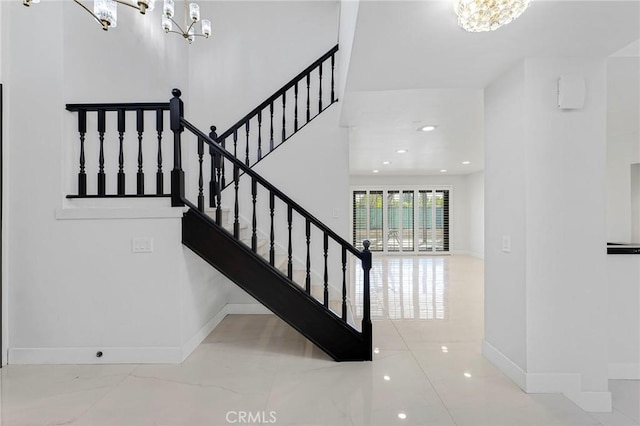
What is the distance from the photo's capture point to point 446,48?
211 centimetres

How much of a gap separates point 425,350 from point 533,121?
2.09 meters

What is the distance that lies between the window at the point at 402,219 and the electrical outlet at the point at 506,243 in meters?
7.60

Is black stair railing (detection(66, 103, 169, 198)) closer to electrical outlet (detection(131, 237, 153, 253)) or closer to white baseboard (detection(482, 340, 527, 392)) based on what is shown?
electrical outlet (detection(131, 237, 153, 253))

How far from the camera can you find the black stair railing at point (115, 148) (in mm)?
2785

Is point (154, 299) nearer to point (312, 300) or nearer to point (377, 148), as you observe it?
point (312, 300)

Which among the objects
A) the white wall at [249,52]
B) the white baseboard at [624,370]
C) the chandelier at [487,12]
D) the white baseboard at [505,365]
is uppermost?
the white wall at [249,52]

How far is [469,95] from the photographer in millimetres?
2986

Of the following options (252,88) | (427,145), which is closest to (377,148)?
(427,145)

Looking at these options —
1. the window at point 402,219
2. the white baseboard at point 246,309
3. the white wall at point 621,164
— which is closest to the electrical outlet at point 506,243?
the white wall at point 621,164

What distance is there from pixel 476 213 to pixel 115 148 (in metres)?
8.97

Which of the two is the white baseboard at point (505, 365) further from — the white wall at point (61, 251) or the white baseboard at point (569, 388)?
the white wall at point (61, 251)

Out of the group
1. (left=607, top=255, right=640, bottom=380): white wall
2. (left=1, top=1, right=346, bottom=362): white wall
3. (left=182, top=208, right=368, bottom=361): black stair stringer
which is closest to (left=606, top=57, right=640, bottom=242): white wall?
(left=607, top=255, right=640, bottom=380): white wall

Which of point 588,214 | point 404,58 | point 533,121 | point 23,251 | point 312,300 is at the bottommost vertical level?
point 312,300

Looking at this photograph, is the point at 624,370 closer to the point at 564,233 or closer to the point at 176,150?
the point at 564,233
